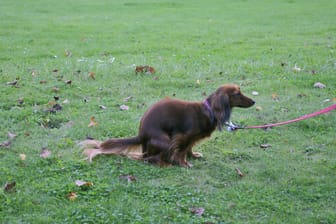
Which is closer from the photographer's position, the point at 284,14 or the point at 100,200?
the point at 100,200

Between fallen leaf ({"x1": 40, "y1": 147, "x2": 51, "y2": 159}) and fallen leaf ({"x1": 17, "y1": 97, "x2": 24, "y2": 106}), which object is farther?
fallen leaf ({"x1": 17, "y1": 97, "x2": 24, "y2": 106})

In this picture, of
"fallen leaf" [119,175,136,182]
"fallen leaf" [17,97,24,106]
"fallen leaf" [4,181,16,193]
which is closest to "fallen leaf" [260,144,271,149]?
"fallen leaf" [119,175,136,182]

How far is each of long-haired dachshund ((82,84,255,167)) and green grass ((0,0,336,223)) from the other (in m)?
0.16

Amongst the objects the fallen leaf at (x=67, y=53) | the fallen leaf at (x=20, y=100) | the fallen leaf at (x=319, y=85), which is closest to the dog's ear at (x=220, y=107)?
the fallen leaf at (x=20, y=100)

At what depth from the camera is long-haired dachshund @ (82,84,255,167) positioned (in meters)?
5.55

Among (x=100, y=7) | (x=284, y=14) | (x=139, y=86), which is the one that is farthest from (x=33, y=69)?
(x=100, y=7)

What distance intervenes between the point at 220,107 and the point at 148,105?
2157 millimetres

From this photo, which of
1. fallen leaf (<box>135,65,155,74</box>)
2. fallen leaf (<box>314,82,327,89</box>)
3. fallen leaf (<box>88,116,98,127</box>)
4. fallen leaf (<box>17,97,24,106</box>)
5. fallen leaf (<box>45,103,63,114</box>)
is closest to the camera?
fallen leaf (<box>88,116,98,127</box>)

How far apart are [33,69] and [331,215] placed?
6833 millimetres

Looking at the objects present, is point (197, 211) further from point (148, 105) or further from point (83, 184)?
point (148, 105)

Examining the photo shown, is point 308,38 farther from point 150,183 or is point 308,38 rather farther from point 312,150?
point 150,183

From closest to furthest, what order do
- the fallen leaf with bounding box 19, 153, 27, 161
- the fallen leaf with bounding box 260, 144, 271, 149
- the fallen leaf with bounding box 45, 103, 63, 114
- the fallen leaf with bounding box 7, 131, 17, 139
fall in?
the fallen leaf with bounding box 19, 153, 27, 161
the fallen leaf with bounding box 260, 144, 271, 149
the fallen leaf with bounding box 7, 131, 17, 139
the fallen leaf with bounding box 45, 103, 63, 114

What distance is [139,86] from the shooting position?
859 cm

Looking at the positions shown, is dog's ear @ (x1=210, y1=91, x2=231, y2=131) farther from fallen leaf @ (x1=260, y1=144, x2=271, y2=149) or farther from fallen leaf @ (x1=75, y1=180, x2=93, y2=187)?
fallen leaf @ (x1=75, y1=180, x2=93, y2=187)
